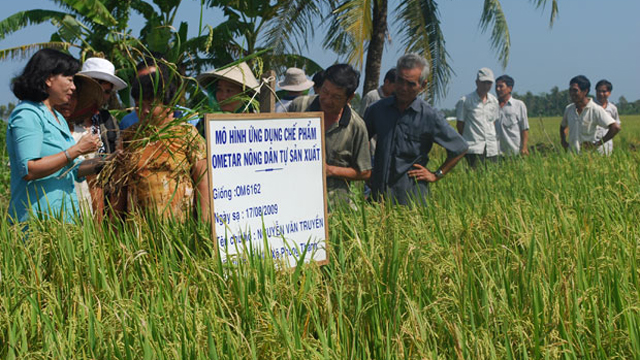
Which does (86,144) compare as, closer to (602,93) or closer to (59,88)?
(59,88)

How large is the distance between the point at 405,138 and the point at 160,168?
1950 millimetres

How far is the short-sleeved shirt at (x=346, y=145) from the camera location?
13.1 ft

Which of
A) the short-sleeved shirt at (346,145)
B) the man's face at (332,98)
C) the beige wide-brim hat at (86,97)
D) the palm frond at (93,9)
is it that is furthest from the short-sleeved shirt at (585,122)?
the palm frond at (93,9)

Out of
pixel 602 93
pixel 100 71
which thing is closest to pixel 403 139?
pixel 100 71

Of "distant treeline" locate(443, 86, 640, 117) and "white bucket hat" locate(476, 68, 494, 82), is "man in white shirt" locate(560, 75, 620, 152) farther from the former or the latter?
"distant treeline" locate(443, 86, 640, 117)

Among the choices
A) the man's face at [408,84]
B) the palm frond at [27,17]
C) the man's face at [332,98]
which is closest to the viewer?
the man's face at [332,98]

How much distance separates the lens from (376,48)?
12719mm

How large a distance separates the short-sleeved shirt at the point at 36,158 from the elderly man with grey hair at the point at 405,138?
6.17 feet

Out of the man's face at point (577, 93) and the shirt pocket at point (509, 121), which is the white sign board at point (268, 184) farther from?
the shirt pocket at point (509, 121)

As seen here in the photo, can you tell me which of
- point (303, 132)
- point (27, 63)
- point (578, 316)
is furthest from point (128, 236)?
point (578, 316)

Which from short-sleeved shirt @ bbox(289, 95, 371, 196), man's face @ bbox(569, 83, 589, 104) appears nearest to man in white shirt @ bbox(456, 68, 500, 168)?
man's face @ bbox(569, 83, 589, 104)

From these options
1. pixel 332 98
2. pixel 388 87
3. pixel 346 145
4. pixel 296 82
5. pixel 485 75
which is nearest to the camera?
pixel 332 98

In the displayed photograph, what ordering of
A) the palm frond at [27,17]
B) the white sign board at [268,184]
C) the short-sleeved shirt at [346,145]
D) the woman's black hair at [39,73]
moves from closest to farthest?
the white sign board at [268,184], the woman's black hair at [39,73], the short-sleeved shirt at [346,145], the palm frond at [27,17]

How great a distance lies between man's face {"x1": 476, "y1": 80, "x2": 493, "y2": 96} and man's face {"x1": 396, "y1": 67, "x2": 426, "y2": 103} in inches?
150
